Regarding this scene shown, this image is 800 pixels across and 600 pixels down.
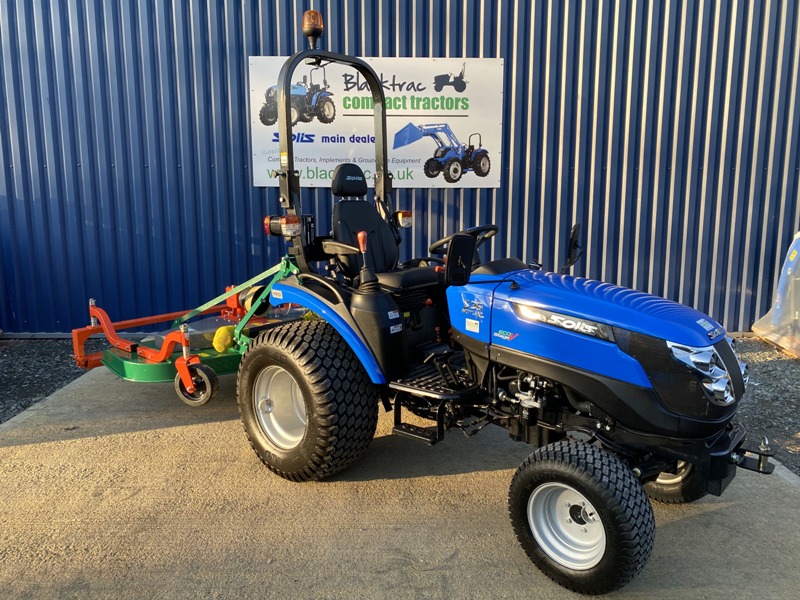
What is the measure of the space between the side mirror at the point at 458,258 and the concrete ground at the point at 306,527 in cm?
114

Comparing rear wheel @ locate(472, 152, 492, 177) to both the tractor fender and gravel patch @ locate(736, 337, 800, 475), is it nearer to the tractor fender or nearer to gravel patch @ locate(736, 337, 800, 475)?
gravel patch @ locate(736, 337, 800, 475)

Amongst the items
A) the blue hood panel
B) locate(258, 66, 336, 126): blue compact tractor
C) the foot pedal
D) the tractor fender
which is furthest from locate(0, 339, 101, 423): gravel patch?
the blue hood panel

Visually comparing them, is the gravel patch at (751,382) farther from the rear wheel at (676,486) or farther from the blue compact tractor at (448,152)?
the blue compact tractor at (448,152)

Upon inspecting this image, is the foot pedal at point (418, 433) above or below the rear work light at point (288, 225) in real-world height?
below

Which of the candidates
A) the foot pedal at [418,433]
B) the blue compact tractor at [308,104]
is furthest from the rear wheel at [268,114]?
the foot pedal at [418,433]

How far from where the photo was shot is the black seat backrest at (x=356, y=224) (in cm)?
352

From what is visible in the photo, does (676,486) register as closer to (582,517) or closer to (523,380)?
(582,517)

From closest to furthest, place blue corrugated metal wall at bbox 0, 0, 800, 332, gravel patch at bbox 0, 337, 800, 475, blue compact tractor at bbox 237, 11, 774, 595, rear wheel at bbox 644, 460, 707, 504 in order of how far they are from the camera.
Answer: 1. blue compact tractor at bbox 237, 11, 774, 595
2. rear wheel at bbox 644, 460, 707, 504
3. gravel patch at bbox 0, 337, 800, 475
4. blue corrugated metal wall at bbox 0, 0, 800, 332

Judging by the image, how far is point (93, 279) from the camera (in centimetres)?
618

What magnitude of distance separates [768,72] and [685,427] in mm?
4966

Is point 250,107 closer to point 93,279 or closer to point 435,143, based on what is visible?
point 435,143

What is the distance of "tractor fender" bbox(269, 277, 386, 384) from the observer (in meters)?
3.00

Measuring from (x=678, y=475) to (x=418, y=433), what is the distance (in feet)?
3.93

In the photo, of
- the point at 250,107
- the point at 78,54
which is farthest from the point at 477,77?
the point at 78,54
